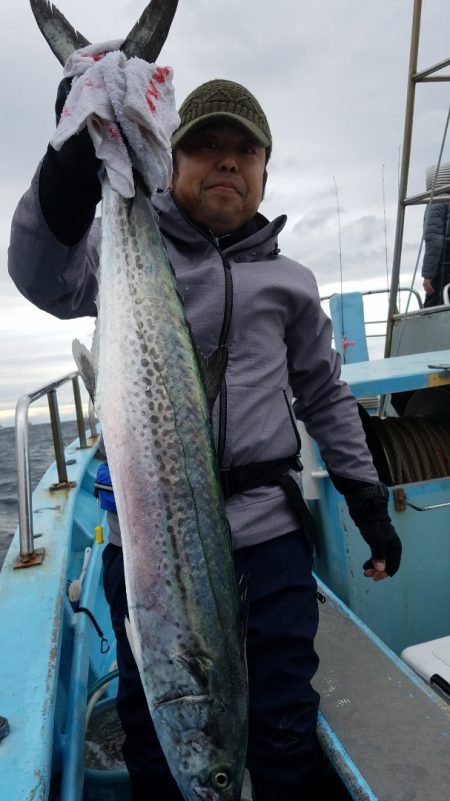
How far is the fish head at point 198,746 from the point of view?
1.27m

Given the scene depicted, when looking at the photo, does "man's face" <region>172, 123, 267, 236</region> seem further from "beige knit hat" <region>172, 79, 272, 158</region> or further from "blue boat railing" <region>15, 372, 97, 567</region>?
"blue boat railing" <region>15, 372, 97, 567</region>

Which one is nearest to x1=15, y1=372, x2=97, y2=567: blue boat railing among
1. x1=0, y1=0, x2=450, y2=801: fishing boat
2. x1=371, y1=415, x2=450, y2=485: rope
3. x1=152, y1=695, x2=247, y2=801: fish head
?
x1=0, y1=0, x2=450, y2=801: fishing boat

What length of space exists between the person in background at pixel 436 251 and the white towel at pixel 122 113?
12.6ft

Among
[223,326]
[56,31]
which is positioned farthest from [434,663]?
[56,31]

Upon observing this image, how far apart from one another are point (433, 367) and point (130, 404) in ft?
6.76

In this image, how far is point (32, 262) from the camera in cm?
144

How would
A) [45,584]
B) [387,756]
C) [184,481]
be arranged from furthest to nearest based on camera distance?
[45,584] → [387,756] → [184,481]

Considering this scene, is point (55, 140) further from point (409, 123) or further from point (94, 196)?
point (409, 123)

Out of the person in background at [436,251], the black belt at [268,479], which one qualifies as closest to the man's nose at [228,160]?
the black belt at [268,479]

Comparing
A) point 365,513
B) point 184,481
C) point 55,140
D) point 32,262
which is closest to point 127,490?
point 184,481

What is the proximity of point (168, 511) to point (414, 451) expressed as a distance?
2.35 meters

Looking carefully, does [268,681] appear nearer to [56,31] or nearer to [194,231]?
[194,231]

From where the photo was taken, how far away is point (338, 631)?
2.36m

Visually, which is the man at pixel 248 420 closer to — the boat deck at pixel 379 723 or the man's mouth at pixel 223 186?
the man's mouth at pixel 223 186
